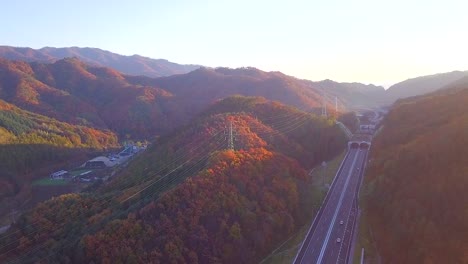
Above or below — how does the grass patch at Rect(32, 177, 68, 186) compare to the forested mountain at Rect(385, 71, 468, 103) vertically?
below

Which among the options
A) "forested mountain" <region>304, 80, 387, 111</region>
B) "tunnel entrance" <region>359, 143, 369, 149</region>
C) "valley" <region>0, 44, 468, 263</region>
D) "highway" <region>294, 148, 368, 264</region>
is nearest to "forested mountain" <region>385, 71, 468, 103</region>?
"forested mountain" <region>304, 80, 387, 111</region>

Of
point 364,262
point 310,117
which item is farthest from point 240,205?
point 310,117

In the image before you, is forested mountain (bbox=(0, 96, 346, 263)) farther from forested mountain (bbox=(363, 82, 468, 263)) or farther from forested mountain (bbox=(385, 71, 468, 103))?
forested mountain (bbox=(385, 71, 468, 103))

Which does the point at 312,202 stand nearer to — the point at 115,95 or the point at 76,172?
the point at 76,172

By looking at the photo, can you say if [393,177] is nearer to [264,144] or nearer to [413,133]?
[413,133]

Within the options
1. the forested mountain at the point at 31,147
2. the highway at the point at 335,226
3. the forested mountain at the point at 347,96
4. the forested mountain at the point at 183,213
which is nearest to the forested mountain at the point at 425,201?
the highway at the point at 335,226

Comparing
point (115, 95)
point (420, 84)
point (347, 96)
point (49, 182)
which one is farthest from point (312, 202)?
point (420, 84)
